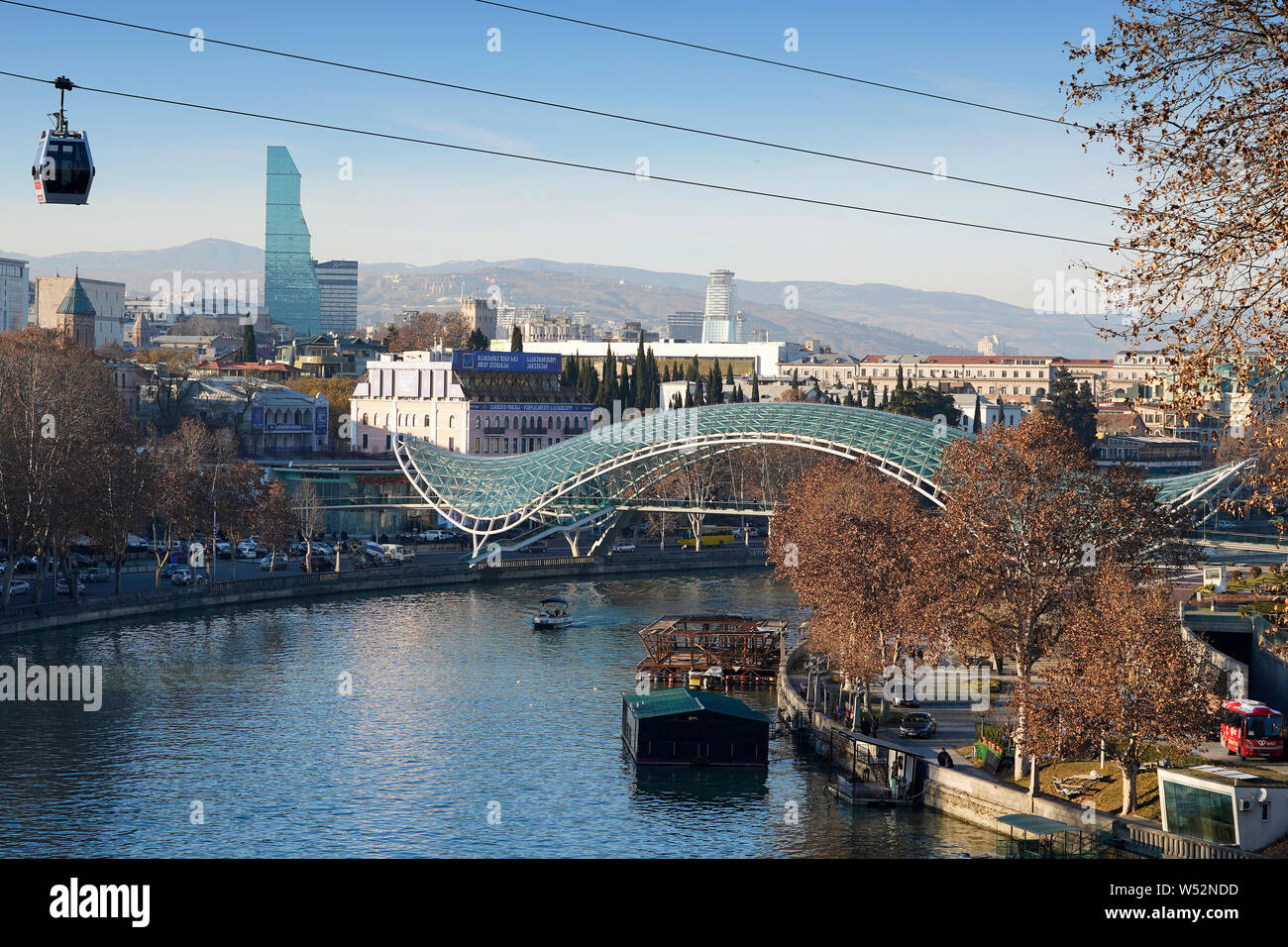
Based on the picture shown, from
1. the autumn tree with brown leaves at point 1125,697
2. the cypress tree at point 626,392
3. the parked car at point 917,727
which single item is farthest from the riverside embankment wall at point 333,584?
the cypress tree at point 626,392

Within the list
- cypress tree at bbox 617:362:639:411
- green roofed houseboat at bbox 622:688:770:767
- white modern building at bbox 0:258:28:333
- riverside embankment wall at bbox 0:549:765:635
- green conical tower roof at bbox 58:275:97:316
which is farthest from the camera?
white modern building at bbox 0:258:28:333

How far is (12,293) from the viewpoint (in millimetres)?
187500

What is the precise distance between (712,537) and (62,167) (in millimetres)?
57264

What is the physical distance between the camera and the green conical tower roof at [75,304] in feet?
363

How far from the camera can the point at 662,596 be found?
56.7 meters

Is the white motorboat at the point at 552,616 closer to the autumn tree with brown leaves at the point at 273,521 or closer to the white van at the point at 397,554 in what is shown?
the autumn tree with brown leaves at the point at 273,521

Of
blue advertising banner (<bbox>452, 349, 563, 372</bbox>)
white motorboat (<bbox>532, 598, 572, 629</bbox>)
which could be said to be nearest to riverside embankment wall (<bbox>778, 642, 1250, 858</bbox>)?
white motorboat (<bbox>532, 598, 572, 629</bbox>)

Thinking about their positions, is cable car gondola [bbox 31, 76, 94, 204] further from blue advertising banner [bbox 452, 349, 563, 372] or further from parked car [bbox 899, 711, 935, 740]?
blue advertising banner [bbox 452, 349, 563, 372]

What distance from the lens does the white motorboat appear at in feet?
155

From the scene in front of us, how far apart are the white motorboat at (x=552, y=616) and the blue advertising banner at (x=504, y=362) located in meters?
39.9

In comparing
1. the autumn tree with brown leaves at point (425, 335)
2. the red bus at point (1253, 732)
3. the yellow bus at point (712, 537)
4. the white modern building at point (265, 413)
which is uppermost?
the autumn tree with brown leaves at point (425, 335)

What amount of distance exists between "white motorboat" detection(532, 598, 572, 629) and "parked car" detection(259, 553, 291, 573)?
48.7 feet

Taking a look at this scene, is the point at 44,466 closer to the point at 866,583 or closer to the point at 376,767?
the point at 376,767
